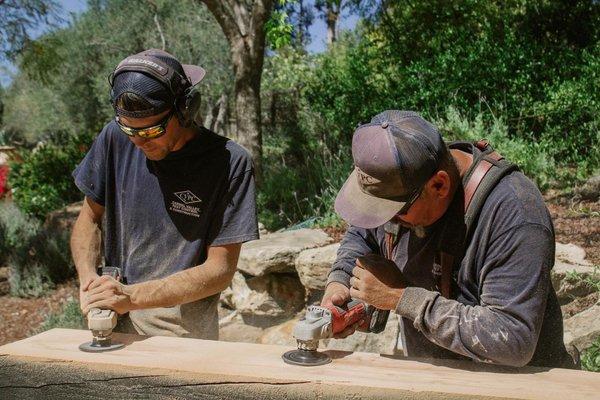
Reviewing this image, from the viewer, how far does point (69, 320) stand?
6070 millimetres

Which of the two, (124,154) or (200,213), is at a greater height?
(124,154)

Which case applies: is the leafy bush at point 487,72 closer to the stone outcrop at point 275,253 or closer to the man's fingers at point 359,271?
the stone outcrop at point 275,253

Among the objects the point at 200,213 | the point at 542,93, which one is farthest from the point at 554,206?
the point at 200,213

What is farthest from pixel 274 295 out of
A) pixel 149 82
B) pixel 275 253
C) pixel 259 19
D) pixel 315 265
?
pixel 149 82

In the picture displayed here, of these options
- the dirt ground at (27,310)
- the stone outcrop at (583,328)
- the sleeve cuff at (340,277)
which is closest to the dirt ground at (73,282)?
the dirt ground at (27,310)

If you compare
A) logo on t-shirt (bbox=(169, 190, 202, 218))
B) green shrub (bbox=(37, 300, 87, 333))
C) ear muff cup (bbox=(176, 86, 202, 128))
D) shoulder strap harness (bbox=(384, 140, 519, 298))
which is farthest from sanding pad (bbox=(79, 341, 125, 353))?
green shrub (bbox=(37, 300, 87, 333))

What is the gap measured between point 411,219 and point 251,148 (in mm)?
6248

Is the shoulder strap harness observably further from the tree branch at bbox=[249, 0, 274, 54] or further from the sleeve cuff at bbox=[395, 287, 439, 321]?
the tree branch at bbox=[249, 0, 274, 54]

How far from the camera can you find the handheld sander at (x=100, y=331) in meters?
2.12

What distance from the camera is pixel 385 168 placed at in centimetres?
188

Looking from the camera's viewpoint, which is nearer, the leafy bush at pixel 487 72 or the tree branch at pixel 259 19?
the leafy bush at pixel 487 72

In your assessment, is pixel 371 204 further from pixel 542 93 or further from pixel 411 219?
pixel 542 93

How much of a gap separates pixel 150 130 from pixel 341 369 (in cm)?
118

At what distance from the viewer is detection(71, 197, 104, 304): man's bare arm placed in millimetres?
2803
